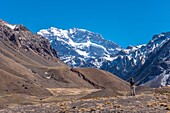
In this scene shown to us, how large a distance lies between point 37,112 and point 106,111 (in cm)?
816

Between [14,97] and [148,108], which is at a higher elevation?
[14,97]

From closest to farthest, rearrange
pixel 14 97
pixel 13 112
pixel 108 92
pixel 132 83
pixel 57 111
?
pixel 57 111, pixel 13 112, pixel 132 83, pixel 108 92, pixel 14 97

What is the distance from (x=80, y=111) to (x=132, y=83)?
1827cm

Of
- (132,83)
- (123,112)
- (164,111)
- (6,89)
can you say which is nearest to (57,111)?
(123,112)

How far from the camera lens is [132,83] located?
51406mm

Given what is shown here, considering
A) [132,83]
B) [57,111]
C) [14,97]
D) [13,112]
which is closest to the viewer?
[57,111]

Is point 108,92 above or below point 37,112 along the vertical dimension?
above

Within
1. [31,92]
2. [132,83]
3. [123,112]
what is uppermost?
[31,92]

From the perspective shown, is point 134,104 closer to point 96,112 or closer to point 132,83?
point 96,112

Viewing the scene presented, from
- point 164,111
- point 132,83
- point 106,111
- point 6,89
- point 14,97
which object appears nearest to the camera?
point 164,111

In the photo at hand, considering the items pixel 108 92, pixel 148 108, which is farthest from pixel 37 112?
pixel 108 92

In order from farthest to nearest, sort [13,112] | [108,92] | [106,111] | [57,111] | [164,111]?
[108,92] → [13,112] → [57,111] → [106,111] → [164,111]

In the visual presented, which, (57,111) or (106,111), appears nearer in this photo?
(106,111)

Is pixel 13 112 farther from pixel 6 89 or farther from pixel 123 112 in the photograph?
pixel 6 89
